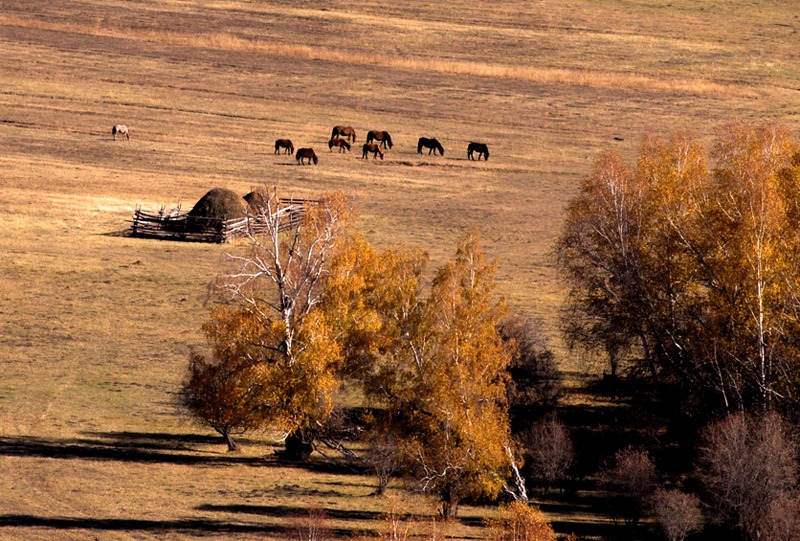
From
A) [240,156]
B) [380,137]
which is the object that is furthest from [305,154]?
[380,137]

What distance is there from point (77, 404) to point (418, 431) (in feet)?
33.9

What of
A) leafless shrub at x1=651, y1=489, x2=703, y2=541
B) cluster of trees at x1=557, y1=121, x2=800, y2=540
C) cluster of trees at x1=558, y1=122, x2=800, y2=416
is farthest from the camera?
cluster of trees at x1=558, y1=122, x2=800, y2=416

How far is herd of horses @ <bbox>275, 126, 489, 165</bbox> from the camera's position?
Result: 7325cm

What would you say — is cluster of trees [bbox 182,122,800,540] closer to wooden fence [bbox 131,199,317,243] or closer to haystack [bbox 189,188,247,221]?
wooden fence [bbox 131,199,317,243]

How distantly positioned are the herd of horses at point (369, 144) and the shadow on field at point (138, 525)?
1752 inches

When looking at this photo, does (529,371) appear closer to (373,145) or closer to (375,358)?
(375,358)

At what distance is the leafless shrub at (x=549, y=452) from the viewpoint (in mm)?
31781

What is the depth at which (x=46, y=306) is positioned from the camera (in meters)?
44.3

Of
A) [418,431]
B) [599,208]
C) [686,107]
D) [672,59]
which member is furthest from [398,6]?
[418,431]

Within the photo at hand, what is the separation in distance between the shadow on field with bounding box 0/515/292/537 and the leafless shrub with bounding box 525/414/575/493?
686 cm

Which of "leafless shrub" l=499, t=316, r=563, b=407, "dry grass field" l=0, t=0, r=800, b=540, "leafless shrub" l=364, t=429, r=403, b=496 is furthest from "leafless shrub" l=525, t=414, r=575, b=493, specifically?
"leafless shrub" l=364, t=429, r=403, b=496

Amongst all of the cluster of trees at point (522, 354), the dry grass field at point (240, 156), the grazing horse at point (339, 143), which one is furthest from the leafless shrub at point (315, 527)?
the grazing horse at point (339, 143)

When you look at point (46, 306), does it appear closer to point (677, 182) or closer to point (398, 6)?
point (677, 182)

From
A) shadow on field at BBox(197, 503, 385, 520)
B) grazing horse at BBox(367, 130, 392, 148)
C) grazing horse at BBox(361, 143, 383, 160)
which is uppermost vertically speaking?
grazing horse at BBox(367, 130, 392, 148)
